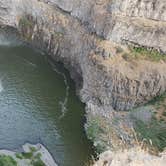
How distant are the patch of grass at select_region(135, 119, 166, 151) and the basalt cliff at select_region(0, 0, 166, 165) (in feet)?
2.68

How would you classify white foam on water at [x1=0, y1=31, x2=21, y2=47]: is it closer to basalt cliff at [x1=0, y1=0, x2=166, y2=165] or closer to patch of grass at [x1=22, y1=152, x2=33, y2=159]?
basalt cliff at [x1=0, y1=0, x2=166, y2=165]

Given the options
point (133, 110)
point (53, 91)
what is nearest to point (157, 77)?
point (133, 110)

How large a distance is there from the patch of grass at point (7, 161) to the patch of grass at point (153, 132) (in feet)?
35.3

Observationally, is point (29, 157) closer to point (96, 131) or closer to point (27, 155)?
point (27, 155)

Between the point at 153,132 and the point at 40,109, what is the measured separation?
12.2 m

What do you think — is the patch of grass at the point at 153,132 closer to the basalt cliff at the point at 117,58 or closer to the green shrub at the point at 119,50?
the basalt cliff at the point at 117,58

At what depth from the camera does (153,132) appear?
46.9 metres

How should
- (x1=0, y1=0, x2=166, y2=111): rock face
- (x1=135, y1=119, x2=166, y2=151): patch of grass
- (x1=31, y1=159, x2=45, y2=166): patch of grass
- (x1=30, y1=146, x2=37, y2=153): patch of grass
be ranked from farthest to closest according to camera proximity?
1. (x1=0, y1=0, x2=166, y2=111): rock face
2. (x1=30, y1=146, x2=37, y2=153): patch of grass
3. (x1=135, y1=119, x2=166, y2=151): patch of grass
4. (x1=31, y1=159, x2=45, y2=166): patch of grass

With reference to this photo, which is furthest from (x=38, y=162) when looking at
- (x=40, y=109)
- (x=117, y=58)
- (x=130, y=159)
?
(x=130, y=159)

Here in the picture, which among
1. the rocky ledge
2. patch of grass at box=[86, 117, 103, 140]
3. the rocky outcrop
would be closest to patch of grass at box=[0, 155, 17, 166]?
the rocky ledge

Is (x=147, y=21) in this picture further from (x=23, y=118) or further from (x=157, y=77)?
(x=23, y=118)

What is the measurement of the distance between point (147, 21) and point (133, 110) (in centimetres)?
998

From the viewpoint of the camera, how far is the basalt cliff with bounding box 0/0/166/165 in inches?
2062

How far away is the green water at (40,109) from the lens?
47.2 m
